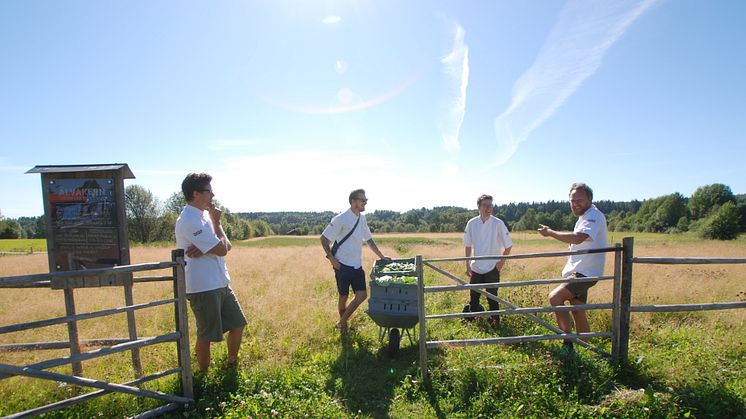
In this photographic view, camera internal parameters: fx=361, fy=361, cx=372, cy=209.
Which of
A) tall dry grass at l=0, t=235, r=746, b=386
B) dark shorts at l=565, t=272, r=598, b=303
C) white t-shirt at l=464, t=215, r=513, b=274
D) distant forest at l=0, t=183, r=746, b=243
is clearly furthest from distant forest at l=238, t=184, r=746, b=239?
dark shorts at l=565, t=272, r=598, b=303

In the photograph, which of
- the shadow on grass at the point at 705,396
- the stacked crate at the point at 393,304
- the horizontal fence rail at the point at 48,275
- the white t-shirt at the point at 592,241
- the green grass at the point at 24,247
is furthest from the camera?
the green grass at the point at 24,247

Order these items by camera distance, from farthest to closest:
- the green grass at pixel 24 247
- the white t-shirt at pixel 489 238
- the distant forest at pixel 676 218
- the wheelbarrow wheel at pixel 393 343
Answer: the distant forest at pixel 676 218, the green grass at pixel 24 247, the white t-shirt at pixel 489 238, the wheelbarrow wheel at pixel 393 343

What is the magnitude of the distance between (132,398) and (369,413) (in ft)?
8.01

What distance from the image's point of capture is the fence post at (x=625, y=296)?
4129mm

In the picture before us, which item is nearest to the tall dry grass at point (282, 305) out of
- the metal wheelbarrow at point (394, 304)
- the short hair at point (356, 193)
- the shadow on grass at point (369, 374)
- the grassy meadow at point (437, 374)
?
the grassy meadow at point (437, 374)

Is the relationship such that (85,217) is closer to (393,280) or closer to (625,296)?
(393,280)

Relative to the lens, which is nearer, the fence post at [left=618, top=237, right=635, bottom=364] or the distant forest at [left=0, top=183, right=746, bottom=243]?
the fence post at [left=618, top=237, right=635, bottom=364]

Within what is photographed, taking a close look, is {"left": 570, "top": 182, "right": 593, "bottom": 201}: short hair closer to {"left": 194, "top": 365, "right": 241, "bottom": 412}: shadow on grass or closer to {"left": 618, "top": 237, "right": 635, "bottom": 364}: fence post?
{"left": 618, "top": 237, "right": 635, "bottom": 364}: fence post

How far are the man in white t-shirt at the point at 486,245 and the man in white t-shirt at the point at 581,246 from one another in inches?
55.9

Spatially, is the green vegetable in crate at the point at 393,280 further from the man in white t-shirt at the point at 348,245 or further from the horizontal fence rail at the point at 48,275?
the horizontal fence rail at the point at 48,275

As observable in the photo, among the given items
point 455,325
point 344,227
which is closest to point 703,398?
point 455,325

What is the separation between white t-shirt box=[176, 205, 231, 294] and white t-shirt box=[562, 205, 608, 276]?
4156mm

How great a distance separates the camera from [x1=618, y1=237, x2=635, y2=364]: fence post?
413cm

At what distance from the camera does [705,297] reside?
7754 mm
